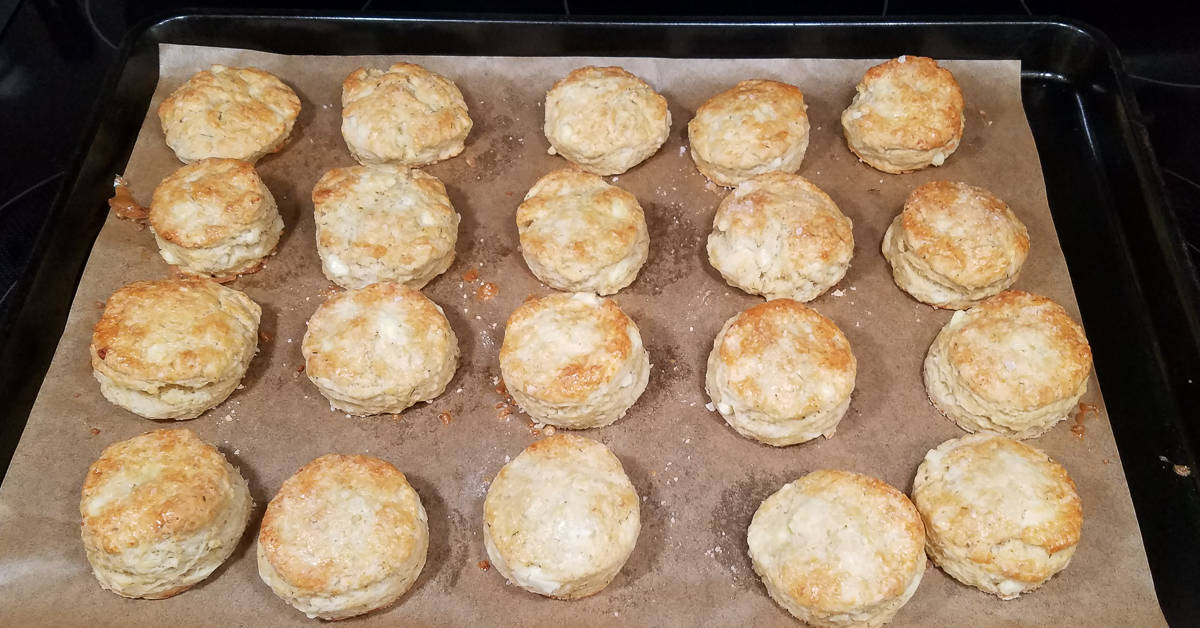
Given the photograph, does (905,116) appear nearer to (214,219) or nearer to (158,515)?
(214,219)

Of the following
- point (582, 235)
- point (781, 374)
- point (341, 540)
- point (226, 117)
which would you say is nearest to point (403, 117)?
point (226, 117)

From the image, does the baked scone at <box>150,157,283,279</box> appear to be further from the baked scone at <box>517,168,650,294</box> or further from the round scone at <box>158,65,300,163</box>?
the baked scone at <box>517,168,650,294</box>

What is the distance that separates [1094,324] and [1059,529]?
46.5 inches

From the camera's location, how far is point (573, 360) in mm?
3738

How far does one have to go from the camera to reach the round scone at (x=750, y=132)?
4.36 metres

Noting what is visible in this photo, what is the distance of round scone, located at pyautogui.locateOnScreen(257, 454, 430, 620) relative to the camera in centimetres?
332

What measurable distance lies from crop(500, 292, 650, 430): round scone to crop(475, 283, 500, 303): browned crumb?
33 centimetres

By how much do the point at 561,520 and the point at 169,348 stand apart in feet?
5.81

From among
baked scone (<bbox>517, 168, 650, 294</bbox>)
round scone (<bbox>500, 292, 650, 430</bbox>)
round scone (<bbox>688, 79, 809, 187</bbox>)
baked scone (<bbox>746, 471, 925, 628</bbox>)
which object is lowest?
baked scone (<bbox>746, 471, 925, 628</bbox>)

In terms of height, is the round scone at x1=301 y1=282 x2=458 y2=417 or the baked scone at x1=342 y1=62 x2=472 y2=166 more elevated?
the baked scone at x1=342 y1=62 x2=472 y2=166

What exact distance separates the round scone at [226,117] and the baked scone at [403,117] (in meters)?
0.33

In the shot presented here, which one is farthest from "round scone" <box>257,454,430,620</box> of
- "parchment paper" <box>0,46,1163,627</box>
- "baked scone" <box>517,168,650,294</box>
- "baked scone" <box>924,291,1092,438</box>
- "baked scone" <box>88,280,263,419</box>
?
"baked scone" <box>924,291,1092,438</box>

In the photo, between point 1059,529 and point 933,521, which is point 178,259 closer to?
point 933,521

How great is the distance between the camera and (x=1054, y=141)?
4699 millimetres
